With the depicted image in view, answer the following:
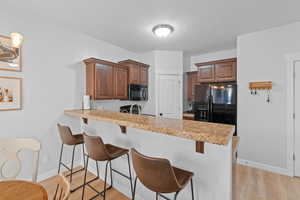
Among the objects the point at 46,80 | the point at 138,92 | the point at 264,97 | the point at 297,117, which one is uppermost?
the point at 46,80

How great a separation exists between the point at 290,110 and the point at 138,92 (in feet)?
10.1

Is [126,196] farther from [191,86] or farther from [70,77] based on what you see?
[191,86]

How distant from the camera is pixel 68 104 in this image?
8.94 feet

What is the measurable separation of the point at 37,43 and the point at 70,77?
0.71 metres

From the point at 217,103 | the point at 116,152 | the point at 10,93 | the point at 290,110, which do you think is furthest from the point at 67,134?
the point at 290,110

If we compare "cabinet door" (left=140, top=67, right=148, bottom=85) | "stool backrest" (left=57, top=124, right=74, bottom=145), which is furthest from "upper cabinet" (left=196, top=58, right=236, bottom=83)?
"stool backrest" (left=57, top=124, right=74, bottom=145)

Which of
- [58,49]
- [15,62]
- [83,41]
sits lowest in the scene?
[15,62]

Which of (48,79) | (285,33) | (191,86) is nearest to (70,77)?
(48,79)

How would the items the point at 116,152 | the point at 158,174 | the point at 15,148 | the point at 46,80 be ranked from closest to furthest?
the point at 158,174
the point at 15,148
the point at 116,152
the point at 46,80

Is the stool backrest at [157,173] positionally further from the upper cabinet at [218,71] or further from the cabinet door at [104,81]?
the upper cabinet at [218,71]

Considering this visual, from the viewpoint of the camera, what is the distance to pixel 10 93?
2.07 meters

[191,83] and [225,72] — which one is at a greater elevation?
[225,72]

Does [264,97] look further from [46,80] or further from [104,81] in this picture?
[46,80]

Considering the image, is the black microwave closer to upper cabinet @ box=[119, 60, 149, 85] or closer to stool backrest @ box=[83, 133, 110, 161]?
upper cabinet @ box=[119, 60, 149, 85]
